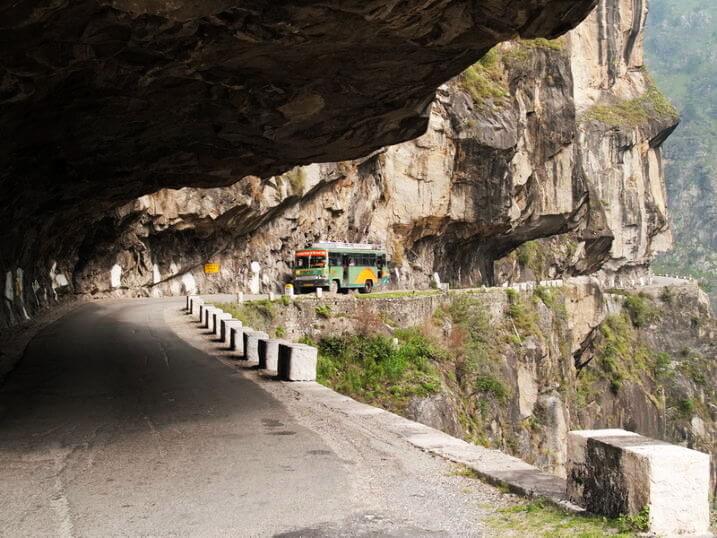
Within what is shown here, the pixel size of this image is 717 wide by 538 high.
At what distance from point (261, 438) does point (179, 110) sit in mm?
6211

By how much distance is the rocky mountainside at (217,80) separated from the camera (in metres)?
8.91

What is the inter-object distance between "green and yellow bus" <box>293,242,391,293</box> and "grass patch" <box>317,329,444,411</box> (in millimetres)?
7263

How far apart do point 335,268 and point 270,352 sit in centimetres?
2220

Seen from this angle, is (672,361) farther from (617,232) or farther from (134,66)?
(134,66)

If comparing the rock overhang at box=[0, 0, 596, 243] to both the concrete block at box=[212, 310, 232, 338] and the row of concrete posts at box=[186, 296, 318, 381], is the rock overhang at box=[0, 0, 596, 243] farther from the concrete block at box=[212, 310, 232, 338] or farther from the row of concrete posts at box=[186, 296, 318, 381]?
the concrete block at box=[212, 310, 232, 338]

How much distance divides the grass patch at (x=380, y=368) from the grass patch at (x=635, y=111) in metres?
59.0

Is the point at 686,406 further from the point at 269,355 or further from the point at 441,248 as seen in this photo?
the point at 269,355

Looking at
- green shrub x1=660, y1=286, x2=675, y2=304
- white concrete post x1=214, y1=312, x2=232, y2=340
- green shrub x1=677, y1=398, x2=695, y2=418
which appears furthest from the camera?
green shrub x1=660, y1=286, x2=675, y2=304

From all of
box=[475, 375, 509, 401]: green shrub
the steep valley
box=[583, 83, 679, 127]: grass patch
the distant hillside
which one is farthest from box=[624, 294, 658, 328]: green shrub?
the distant hillside

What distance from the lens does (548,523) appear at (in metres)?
6.11

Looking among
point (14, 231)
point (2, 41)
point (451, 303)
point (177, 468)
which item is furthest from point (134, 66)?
point (451, 303)

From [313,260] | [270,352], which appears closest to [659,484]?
[270,352]

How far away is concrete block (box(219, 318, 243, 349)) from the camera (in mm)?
19686

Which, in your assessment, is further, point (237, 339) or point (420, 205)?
point (420, 205)
